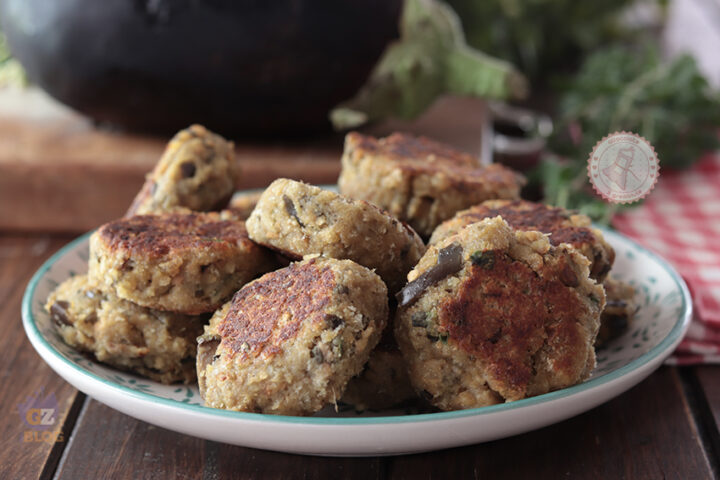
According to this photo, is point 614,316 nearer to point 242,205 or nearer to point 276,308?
point 276,308

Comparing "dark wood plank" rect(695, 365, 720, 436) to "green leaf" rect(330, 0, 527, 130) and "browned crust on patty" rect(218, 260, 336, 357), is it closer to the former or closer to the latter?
"browned crust on patty" rect(218, 260, 336, 357)

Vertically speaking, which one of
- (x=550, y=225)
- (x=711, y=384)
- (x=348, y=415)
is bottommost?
(x=711, y=384)

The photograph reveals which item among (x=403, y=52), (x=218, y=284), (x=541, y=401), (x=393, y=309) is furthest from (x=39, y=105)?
(x=541, y=401)

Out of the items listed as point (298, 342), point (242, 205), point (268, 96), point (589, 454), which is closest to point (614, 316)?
point (589, 454)

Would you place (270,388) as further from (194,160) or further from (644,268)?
(644,268)

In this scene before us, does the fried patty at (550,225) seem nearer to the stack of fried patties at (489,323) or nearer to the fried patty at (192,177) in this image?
the stack of fried patties at (489,323)

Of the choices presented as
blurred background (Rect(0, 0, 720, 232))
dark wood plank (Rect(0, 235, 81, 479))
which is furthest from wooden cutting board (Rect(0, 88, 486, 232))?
dark wood plank (Rect(0, 235, 81, 479))
